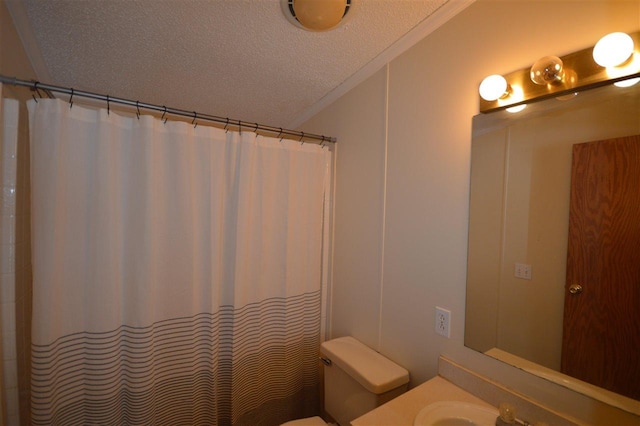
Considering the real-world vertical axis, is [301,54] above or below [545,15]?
above

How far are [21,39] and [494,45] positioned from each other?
2.00 m

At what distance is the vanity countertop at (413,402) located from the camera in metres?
0.91

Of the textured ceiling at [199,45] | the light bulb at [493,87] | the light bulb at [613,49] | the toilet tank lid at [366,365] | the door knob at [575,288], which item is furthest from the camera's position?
the toilet tank lid at [366,365]

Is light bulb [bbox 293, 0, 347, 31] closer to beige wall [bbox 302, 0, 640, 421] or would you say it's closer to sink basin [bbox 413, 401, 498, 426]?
beige wall [bbox 302, 0, 640, 421]

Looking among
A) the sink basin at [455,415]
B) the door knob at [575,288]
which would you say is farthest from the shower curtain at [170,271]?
the door knob at [575,288]

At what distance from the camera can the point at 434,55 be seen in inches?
47.3

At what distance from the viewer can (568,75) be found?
2.70ft

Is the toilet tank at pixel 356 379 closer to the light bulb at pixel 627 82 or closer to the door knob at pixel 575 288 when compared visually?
the door knob at pixel 575 288

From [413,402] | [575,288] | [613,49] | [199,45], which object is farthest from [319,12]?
[413,402]

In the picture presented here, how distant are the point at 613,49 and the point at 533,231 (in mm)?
560

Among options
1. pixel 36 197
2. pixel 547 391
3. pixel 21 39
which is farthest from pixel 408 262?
pixel 21 39

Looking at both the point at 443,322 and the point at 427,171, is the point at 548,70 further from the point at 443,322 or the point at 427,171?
the point at 443,322

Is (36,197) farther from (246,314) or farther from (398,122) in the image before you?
(398,122)

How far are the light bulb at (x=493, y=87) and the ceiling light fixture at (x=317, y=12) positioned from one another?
0.61 meters
